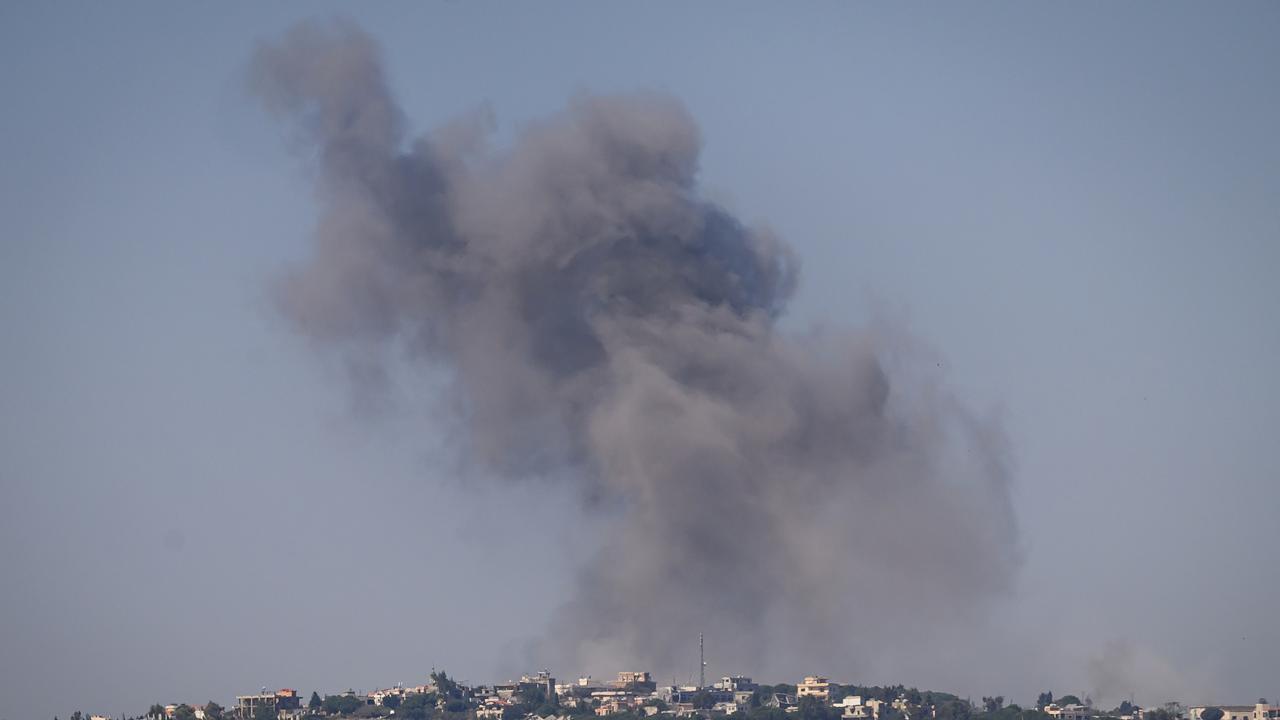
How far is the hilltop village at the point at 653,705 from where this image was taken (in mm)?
132125

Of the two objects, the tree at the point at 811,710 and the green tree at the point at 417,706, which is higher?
the green tree at the point at 417,706

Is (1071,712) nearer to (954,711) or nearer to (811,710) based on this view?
(954,711)

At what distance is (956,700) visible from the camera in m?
135

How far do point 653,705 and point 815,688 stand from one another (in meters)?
10.7

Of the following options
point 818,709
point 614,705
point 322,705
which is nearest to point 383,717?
point 322,705

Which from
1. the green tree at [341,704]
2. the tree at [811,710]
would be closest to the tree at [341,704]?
the green tree at [341,704]

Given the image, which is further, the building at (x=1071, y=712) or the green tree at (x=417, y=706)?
the green tree at (x=417, y=706)

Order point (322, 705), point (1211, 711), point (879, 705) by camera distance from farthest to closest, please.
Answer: point (322, 705)
point (879, 705)
point (1211, 711)

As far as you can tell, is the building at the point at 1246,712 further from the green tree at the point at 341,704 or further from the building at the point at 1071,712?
the green tree at the point at 341,704

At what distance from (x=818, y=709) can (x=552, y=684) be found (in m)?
21.1

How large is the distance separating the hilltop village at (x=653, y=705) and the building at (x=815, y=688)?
62 millimetres

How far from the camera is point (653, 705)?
142 metres

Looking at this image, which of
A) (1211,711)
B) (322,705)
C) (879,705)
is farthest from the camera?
(322,705)

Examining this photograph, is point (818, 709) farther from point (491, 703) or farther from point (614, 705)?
point (491, 703)
